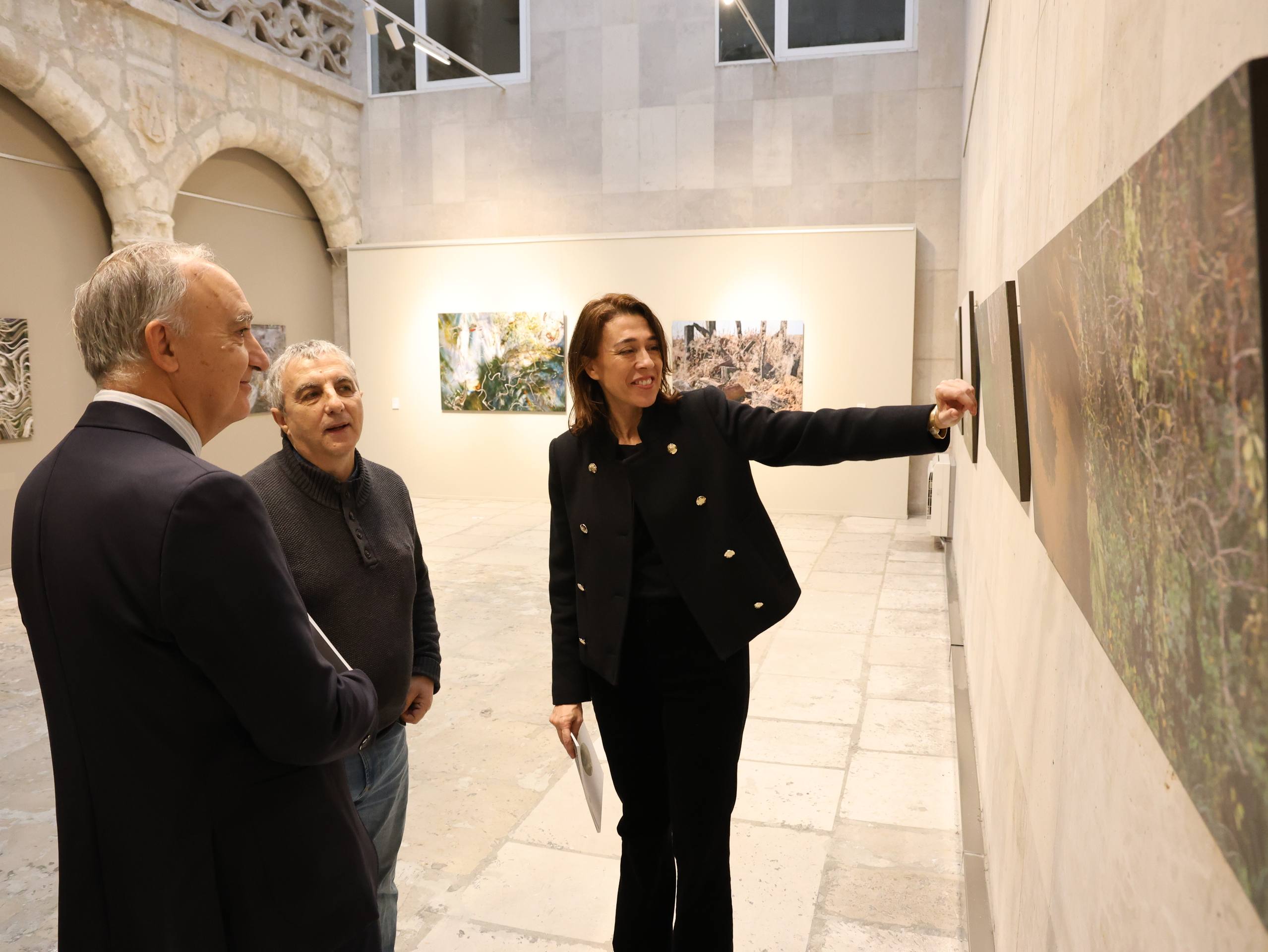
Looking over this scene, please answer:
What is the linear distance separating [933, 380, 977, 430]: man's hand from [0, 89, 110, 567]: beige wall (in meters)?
10.8

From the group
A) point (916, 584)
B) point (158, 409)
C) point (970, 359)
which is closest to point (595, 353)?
point (158, 409)

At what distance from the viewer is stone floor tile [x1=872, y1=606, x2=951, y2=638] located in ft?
25.2

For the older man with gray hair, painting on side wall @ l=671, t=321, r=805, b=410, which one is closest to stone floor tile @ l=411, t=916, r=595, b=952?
the older man with gray hair

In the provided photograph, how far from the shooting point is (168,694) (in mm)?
1693

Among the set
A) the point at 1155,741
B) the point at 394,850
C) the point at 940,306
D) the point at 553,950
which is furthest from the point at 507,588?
the point at 1155,741

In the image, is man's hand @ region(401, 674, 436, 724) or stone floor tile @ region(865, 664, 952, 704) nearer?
man's hand @ region(401, 674, 436, 724)

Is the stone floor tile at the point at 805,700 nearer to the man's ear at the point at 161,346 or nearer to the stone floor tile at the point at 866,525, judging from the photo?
the man's ear at the point at 161,346

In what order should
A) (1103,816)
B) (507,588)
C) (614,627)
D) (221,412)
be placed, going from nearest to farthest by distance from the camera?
(1103,816)
(221,412)
(614,627)
(507,588)

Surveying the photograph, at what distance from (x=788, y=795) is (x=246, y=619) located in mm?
3770

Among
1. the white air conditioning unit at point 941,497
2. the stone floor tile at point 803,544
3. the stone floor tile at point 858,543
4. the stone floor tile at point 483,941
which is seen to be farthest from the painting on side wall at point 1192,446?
the stone floor tile at point 858,543

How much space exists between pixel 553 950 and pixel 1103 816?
2584 mm

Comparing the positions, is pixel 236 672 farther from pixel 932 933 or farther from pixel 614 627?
pixel 932 933

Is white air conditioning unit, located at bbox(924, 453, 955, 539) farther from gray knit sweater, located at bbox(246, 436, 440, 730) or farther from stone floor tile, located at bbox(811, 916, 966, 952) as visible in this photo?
gray knit sweater, located at bbox(246, 436, 440, 730)

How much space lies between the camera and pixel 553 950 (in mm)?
3568
